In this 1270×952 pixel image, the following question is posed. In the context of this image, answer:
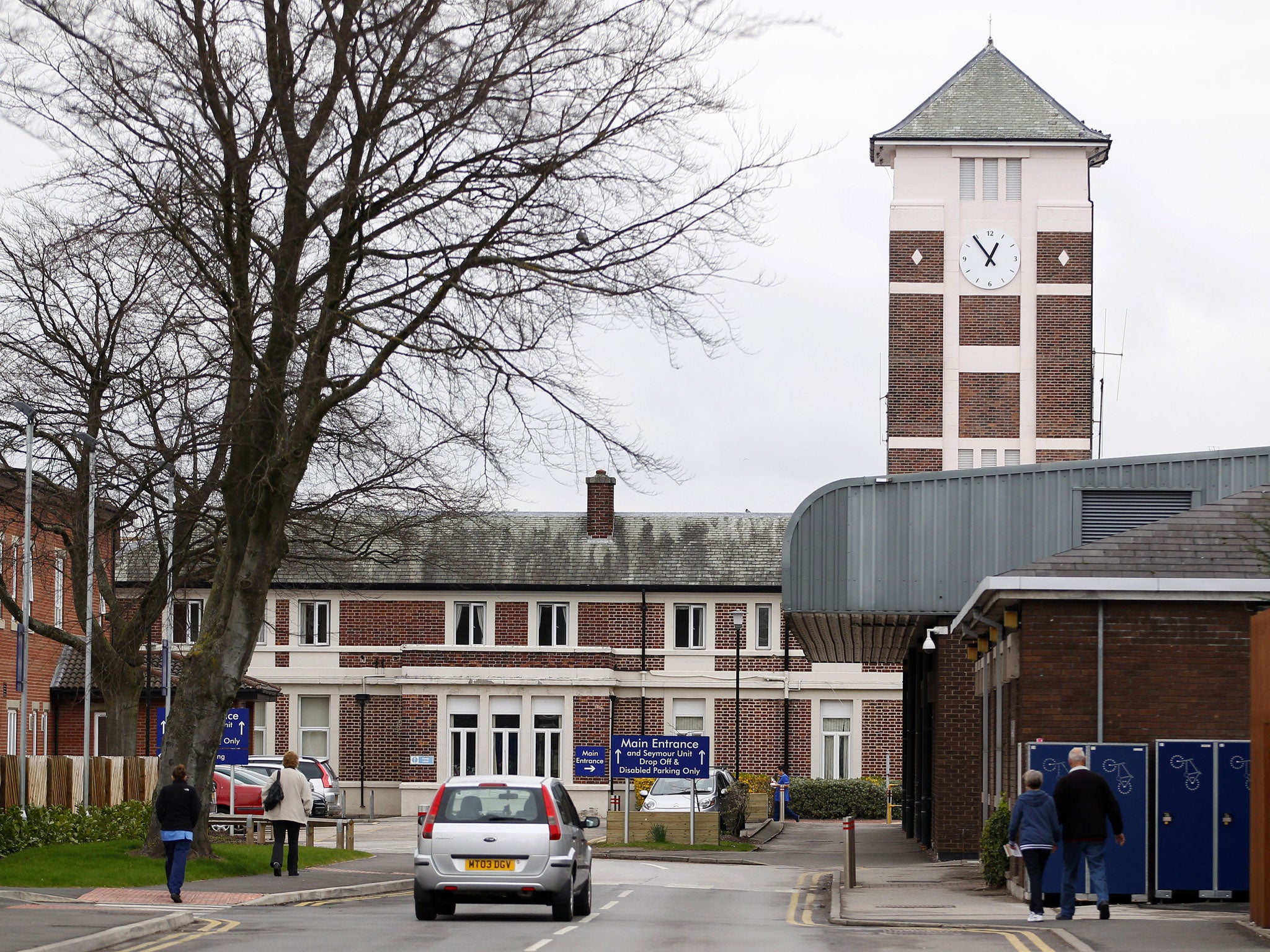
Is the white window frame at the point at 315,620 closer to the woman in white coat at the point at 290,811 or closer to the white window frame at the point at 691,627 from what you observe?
the white window frame at the point at 691,627

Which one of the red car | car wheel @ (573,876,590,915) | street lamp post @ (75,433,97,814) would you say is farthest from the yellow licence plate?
the red car

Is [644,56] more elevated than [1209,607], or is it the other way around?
[644,56]

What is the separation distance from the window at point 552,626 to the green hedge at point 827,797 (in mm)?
8494

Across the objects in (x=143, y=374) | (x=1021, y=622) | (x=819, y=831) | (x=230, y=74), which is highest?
(x=230, y=74)

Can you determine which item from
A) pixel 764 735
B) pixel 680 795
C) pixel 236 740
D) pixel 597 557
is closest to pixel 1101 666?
pixel 236 740

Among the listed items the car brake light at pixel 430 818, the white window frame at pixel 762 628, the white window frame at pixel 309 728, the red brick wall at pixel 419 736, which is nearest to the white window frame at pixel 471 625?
the red brick wall at pixel 419 736

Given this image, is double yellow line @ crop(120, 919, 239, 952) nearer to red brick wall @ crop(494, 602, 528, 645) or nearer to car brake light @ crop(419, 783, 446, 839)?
car brake light @ crop(419, 783, 446, 839)

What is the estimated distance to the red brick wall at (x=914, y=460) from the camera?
5038 centimetres

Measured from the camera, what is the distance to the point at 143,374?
31469mm

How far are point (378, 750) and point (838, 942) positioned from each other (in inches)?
1598

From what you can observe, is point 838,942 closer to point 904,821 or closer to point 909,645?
point 909,645

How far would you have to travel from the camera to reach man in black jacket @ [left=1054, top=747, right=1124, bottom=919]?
17.4 m

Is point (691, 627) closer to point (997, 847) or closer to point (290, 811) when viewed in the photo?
point (290, 811)

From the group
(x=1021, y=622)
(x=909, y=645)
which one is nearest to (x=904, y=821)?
(x=909, y=645)
